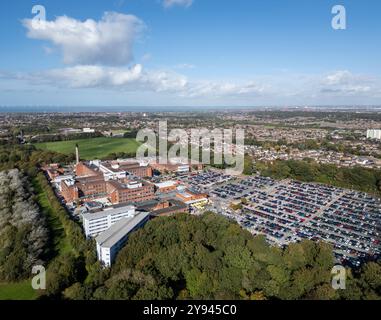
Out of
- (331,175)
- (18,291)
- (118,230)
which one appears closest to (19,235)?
(18,291)

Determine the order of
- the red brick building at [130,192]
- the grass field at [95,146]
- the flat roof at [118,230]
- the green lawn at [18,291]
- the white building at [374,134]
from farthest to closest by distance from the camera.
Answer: the white building at [374,134] < the grass field at [95,146] < the red brick building at [130,192] < the flat roof at [118,230] < the green lawn at [18,291]

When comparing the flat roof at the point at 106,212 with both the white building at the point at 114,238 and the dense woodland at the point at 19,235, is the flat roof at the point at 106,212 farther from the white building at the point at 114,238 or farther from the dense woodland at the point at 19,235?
the dense woodland at the point at 19,235

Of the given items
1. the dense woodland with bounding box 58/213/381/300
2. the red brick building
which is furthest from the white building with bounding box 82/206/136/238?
the dense woodland with bounding box 58/213/381/300

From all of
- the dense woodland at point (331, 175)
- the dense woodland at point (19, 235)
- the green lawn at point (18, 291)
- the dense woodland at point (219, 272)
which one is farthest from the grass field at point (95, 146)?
the dense woodland at point (219, 272)

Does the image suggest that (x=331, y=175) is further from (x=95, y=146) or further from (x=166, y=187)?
(x=95, y=146)

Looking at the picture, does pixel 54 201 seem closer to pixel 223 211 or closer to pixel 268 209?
pixel 223 211

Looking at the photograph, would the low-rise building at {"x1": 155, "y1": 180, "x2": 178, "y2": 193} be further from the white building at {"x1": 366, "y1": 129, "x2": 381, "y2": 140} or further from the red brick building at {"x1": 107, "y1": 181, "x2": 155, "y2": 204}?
the white building at {"x1": 366, "y1": 129, "x2": 381, "y2": 140}
